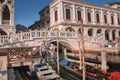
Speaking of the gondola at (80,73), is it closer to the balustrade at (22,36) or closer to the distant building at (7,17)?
the balustrade at (22,36)

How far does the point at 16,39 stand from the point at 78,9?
13853 millimetres

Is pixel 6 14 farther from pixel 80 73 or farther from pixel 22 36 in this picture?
pixel 80 73

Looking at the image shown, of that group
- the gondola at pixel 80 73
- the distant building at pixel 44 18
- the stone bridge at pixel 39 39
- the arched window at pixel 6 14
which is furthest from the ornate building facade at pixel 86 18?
the gondola at pixel 80 73

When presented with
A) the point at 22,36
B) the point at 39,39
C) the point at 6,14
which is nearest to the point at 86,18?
the point at 39,39

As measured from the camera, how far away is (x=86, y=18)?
1017 inches

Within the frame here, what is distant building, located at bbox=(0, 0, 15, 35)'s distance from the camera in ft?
63.5

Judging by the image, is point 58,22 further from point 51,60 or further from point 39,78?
point 39,78

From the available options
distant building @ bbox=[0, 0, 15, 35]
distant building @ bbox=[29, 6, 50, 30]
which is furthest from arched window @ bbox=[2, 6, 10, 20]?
distant building @ bbox=[29, 6, 50, 30]

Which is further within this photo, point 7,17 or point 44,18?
point 44,18

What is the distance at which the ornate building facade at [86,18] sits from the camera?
77.3ft

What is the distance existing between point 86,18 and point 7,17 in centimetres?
1262

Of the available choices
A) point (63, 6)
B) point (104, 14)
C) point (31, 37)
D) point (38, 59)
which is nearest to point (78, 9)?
point (63, 6)

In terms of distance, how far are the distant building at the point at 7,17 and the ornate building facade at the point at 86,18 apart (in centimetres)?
682

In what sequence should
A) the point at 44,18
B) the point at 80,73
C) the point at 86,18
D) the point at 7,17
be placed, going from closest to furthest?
the point at 80,73 < the point at 7,17 < the point at 86,18 < the point at 44,18
